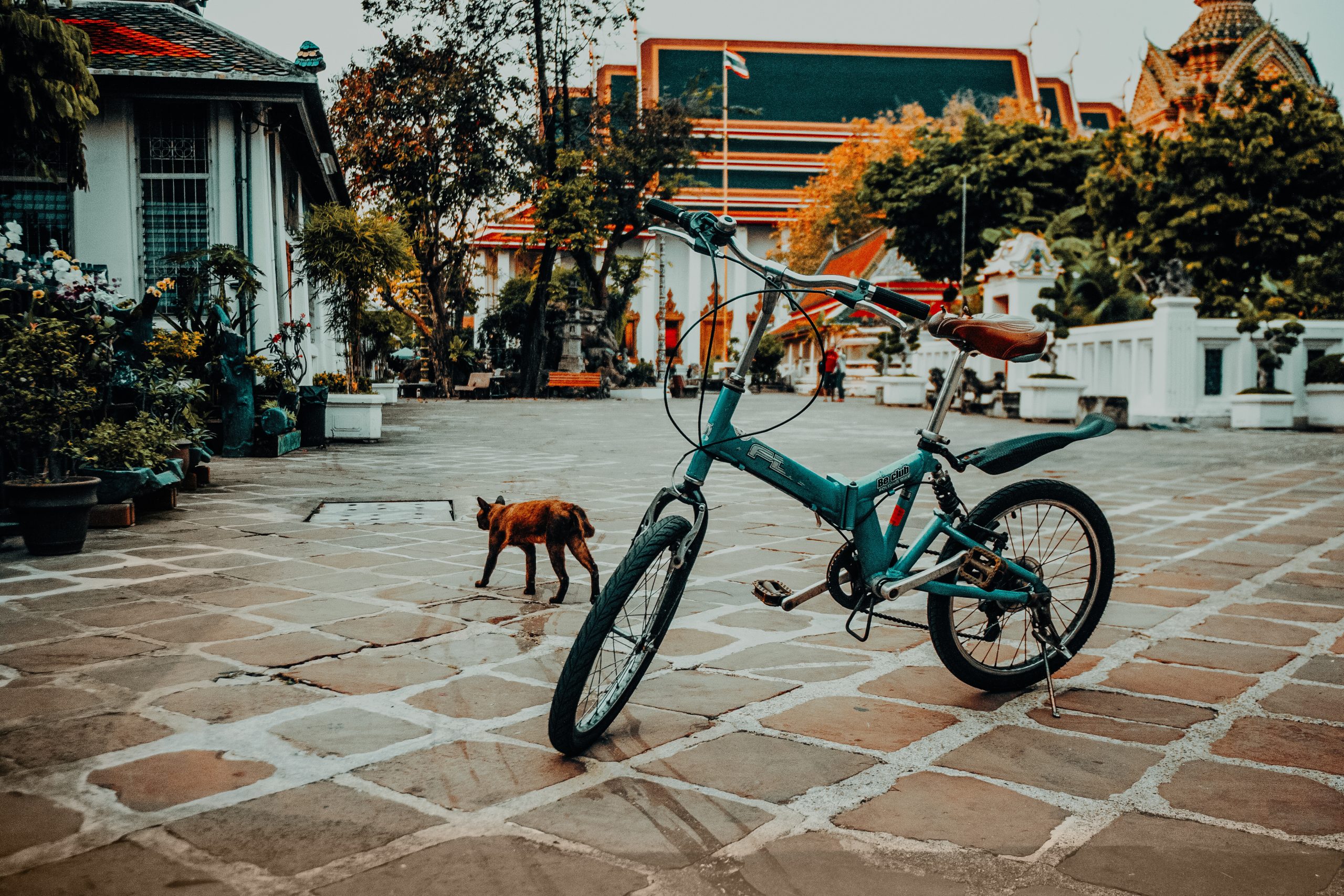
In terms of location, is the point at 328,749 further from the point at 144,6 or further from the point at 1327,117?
the point at 1327,117

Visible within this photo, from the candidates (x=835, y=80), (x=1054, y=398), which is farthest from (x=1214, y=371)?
(x=835, y=80)

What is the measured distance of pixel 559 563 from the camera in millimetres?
4730

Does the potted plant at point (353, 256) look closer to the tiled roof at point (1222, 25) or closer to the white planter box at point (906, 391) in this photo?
the white planter box at point (906, 391)

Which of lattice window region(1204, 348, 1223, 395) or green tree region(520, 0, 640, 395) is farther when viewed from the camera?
green tree region(520, 0, 640, 395)

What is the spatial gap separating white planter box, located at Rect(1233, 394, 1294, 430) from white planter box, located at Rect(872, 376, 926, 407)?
11.0 meters

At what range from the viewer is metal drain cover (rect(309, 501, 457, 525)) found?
710 cm

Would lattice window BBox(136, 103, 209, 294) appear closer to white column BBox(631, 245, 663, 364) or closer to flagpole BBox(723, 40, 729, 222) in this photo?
flagpole BBox(723, 40, 729, 222)

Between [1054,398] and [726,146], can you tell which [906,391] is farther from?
[726,146]

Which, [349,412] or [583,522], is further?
[349,412]

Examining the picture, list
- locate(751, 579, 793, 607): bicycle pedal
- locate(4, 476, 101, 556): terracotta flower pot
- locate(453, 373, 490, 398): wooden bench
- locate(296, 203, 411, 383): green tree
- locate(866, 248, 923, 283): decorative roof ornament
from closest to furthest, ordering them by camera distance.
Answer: locate(751, 579, 793, 607): bicycle pedal
locate(4, 476, 101, 556): terracotta flower pot
locate(296, 203, 411, 383): green tree
locate(453, 373, 490, 398): wooden bench
locate(866, 248, 923, 283): decorative roof ornament

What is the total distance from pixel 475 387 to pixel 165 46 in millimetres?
18582

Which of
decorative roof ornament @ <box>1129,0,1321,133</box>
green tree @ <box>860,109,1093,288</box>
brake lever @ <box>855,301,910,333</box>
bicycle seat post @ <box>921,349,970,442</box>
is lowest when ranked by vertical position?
bicycle seat post @ <box>921,349,970,442</box>

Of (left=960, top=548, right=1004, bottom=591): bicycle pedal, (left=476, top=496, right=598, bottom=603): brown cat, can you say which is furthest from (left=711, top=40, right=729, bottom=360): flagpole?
(left=960, top=548, right=1004, bottom=591): bicycle pedal

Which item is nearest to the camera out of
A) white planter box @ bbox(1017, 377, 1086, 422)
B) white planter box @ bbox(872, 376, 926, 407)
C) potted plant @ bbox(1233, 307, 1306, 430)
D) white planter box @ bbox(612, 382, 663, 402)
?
potted plant @ bbox(1233, 307, 1306, 430)
